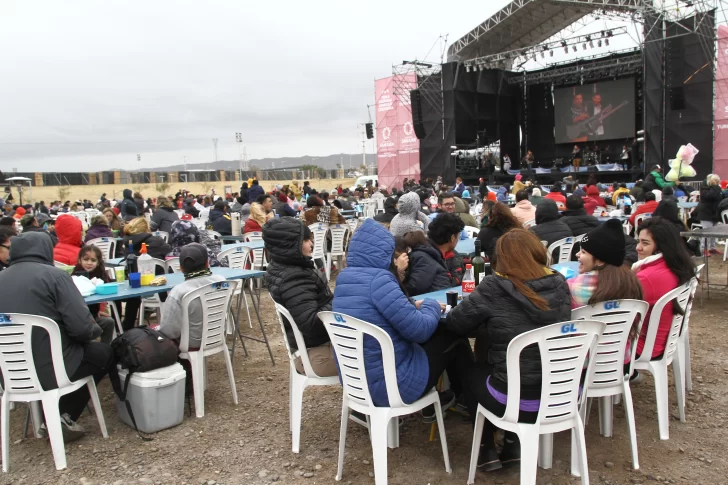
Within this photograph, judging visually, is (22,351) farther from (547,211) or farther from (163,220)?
(163,220)

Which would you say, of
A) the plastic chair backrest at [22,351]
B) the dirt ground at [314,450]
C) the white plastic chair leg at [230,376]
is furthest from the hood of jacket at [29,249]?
the white plastic chair leg at [230,376]

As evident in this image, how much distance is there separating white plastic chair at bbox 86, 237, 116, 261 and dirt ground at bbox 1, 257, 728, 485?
115 inches

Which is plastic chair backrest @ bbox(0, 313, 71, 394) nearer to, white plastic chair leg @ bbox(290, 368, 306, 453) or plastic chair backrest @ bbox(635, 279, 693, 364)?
white plastic chair leg @ bbox(290, 368, 306, 453)

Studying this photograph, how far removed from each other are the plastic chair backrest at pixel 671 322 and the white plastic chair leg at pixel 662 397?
6 cm

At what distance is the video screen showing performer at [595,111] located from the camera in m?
19.5

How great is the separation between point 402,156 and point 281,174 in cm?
2966

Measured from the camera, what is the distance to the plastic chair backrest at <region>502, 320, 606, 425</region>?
7.23ft

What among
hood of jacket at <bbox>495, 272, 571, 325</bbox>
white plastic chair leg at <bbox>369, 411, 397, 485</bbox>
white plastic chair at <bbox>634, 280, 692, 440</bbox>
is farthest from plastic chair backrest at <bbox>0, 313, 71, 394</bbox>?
white plastic chair at <bbox>634, 280, 692, 440</bbox>

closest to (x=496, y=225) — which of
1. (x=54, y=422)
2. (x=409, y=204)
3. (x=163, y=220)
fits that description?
(x=409, y=204)

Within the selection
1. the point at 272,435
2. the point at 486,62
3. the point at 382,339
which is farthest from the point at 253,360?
the point at 486,62

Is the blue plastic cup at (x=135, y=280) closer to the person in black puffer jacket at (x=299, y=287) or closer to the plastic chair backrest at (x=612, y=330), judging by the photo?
the person in black puffer jacket at (x=299, y=287)

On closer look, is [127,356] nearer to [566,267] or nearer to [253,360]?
[253,360]

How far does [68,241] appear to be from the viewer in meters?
5.11

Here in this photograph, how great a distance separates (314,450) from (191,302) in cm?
116
